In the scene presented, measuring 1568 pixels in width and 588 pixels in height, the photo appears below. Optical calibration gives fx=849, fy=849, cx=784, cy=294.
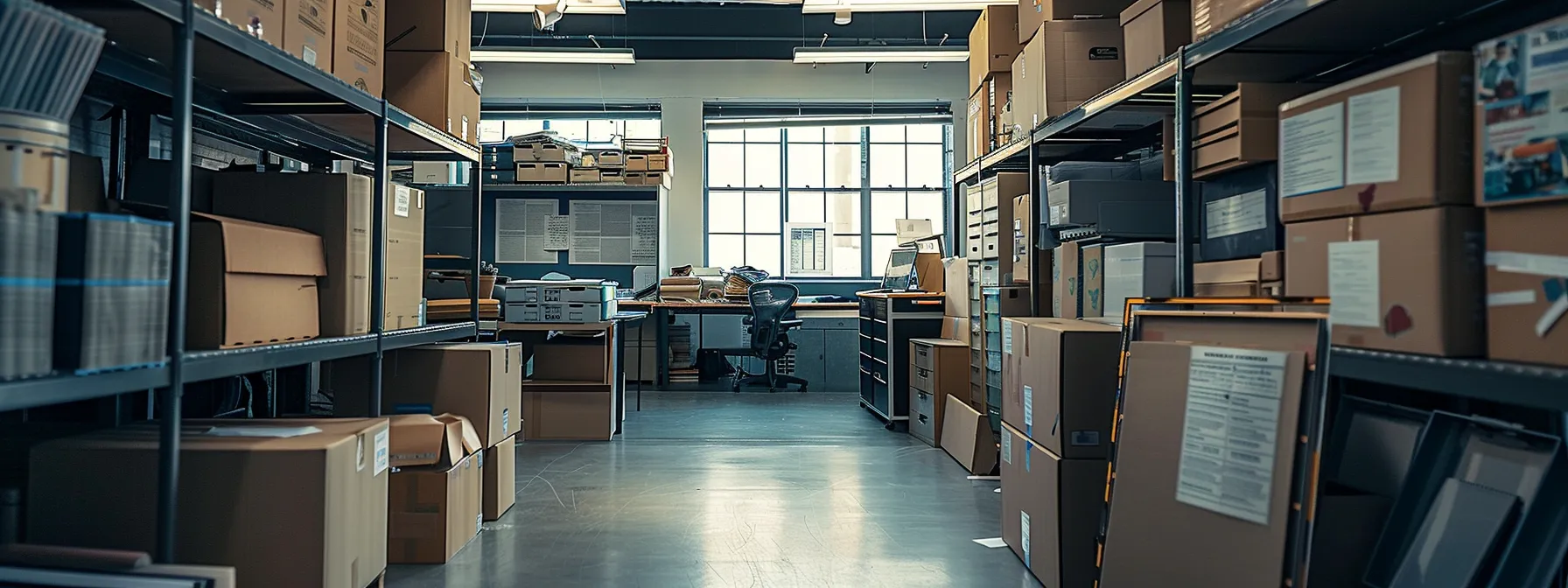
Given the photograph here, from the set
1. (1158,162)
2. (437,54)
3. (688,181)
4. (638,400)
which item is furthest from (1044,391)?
(688,181)

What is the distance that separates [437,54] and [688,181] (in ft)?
17.9

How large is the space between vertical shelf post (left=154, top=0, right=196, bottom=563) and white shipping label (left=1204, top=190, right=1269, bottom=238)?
2.34 m

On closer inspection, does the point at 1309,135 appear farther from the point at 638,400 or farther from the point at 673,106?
the point at 673,106

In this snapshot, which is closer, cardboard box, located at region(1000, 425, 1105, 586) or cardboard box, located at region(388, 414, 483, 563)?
cardboard box, located at region(1000, 425, 1105, 586)

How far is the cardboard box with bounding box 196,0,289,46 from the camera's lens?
1750 millimetres

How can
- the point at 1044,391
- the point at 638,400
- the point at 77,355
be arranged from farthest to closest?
1. the point at 638,400
2. the point at 1044,391
3. the point at 77,355

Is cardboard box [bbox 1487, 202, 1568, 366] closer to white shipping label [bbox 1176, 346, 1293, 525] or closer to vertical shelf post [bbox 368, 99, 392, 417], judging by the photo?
white shipping label [bbox 1176, 346, 1293, 525]

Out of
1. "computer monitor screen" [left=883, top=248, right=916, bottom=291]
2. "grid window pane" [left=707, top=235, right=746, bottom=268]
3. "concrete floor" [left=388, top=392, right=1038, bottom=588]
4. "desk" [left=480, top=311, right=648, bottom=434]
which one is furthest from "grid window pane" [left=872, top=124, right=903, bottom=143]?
"concrete floor" [left=388, top=392, right=1038, bottom=588]

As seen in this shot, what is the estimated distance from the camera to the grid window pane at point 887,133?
28.8 ft

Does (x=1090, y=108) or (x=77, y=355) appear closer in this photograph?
(x=77, y=355)

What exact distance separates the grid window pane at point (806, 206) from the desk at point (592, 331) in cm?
358

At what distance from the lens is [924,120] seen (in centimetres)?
866

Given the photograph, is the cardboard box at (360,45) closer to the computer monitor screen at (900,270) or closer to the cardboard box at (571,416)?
the cardboard box at (571,416)

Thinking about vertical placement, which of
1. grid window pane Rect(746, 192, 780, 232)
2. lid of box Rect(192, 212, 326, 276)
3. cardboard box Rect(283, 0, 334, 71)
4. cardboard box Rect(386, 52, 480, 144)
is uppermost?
grid window pane Rect(746, 192, 780, 232)
